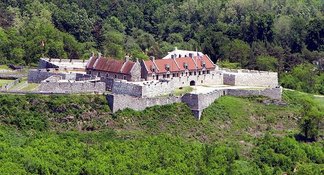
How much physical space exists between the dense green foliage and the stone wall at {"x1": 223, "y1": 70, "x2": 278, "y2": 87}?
6.33m

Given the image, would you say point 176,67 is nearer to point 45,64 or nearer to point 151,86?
point 151,86

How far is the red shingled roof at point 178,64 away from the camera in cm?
7712

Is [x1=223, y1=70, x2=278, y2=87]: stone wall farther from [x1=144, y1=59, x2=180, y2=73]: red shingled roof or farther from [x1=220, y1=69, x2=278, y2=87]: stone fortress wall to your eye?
[x1=144, y1=59, x2=180, y2=73]: red shingled roof

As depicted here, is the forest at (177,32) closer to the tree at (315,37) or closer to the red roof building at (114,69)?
the tree at (315,37)

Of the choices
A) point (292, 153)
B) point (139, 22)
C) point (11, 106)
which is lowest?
point (292, 153)

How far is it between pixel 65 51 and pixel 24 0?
95.4ft

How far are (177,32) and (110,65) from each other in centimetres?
5147

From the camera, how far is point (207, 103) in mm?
75062

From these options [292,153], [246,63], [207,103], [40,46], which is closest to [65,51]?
[40,46]

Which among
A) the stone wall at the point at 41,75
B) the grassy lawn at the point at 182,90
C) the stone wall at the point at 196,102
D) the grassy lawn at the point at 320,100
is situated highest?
the stone wall at the point at 41,75

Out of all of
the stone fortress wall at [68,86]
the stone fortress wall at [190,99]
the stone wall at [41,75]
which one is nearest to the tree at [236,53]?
the stone fortress wall at [190,99]

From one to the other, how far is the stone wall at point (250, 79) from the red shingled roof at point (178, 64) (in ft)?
7.38

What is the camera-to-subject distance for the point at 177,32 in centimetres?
12712

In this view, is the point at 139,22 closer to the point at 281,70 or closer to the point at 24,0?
the point at 24,0
